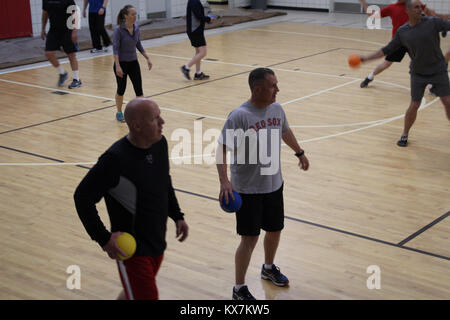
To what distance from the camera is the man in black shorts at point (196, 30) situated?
1213 centimetres

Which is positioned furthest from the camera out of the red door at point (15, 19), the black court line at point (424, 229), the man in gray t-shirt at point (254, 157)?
the red door at point (15, 19)

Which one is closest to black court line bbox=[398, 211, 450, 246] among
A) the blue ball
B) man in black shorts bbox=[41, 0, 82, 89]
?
the blue ball

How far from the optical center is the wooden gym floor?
5.11m

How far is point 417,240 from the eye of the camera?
5.79 m

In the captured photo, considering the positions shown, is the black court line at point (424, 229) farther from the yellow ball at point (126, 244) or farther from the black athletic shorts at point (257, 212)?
the yellow ball at point (126, 244)

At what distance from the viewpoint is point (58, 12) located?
1173 centimetres

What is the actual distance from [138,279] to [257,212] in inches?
51.5

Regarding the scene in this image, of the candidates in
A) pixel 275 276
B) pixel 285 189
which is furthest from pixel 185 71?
pixel 275 276

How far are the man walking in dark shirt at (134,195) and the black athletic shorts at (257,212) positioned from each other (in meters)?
1.06

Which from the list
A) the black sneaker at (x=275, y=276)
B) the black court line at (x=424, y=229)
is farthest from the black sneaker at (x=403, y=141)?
the black sneaker at (x=275, y=276)

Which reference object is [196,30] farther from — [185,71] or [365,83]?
[365,83]

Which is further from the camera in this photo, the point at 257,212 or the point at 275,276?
the point at 275,276
